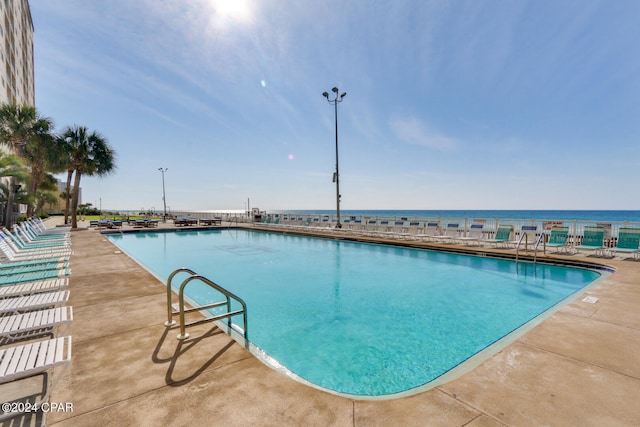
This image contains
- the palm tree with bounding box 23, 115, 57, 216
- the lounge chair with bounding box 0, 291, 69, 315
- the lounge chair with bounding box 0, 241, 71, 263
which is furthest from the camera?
the palm tree with bounding box 23, 115, 57, 216

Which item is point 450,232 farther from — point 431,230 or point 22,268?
point 22,268

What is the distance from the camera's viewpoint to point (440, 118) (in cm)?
1756

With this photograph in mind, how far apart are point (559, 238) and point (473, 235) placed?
305 cm

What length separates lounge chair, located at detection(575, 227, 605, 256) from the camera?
30.9 ft

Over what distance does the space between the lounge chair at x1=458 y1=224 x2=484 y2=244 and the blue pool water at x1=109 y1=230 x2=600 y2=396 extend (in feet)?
5.49

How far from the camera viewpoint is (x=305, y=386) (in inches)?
101

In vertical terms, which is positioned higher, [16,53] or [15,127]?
[16,53]

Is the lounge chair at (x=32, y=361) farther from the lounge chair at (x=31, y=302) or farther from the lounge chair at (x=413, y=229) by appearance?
the lounge chair at (x=413, y=229)

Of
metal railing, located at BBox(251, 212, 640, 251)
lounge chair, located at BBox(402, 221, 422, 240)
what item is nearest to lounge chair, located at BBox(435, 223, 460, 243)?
metal railing, located at BBox(251, 212, 640, 251)

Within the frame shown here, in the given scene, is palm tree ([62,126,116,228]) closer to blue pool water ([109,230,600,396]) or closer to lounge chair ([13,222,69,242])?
lounge chair ([13,222,69,242])

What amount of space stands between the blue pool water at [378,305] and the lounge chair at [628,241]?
1912 millimetres

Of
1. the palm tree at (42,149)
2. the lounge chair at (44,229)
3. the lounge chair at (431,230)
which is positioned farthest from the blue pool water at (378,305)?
the palm tree at (42,149)

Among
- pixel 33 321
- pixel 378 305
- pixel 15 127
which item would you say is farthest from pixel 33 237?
pixel 378 305

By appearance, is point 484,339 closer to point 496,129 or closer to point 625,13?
point 625,13
